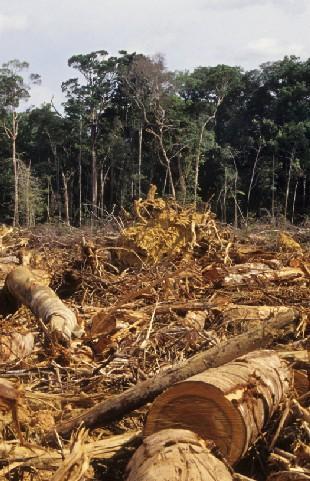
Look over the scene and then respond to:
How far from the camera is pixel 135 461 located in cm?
264

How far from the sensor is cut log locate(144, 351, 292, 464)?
2750 mm

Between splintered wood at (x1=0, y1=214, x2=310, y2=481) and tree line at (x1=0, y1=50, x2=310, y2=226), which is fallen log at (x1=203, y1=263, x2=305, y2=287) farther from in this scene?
tree line at (x1=0, y1=50, x2=310, y2=226)

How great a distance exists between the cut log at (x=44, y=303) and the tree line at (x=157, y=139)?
3249 centimetres

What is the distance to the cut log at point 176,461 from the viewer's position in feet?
8.08

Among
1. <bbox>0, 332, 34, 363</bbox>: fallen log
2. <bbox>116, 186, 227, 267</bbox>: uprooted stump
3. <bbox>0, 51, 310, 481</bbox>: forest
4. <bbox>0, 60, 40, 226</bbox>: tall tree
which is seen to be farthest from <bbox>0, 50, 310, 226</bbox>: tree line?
<bbox>0, 332, 34, 363</bbox>: fallen log

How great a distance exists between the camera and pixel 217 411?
275cm

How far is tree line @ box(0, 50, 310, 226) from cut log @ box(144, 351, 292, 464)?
36.0 metres

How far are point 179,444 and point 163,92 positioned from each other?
40.9 metres

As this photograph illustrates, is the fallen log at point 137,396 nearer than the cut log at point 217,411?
No

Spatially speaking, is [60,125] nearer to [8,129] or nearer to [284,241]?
[8,129]

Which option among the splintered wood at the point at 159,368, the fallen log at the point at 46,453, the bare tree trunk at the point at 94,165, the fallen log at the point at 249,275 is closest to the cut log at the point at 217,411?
the splintered wood at the point at 159,368

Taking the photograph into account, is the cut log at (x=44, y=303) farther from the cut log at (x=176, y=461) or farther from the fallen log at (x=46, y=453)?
the cut log at (x=176, y=461)

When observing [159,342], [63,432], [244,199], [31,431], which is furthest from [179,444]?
[244,199]

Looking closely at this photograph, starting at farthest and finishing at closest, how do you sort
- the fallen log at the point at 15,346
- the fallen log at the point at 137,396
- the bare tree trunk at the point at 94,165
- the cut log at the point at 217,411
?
the bare tree trunk at the point at 94,165
the fallen log at the point at 15,346
the fallen log at the point at 137,396
the cut log at the point at 217,411
